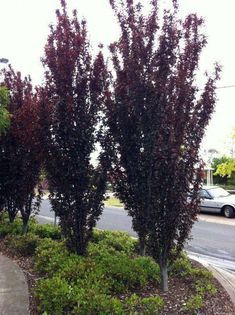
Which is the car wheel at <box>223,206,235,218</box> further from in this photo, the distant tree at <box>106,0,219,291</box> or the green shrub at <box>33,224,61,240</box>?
the distant tree at <box>106,0,219,291</box>

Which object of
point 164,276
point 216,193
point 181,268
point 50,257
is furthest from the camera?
point 216,193

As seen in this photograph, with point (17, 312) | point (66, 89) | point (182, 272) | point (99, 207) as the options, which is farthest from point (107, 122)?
point (17, 312)

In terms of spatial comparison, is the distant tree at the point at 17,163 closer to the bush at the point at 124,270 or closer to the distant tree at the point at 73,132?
the distant tree at the point at 73,132

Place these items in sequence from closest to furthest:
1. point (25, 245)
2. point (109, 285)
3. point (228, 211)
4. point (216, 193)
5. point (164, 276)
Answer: point (109, 285) → point (164, 276) → point (25, 245) → point (228, 211) → point (216, 193)

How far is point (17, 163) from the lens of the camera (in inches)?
362

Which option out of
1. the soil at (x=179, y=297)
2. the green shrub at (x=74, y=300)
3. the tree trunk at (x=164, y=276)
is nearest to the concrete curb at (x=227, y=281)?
the soil at (x=179, y=297)

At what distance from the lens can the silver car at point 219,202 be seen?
18578 millimetres

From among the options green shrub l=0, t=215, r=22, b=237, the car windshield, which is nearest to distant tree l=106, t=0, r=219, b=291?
green shrub l=0, t=215, r=22, b=237

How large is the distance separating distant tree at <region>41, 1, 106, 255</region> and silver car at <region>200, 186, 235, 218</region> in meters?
12.4

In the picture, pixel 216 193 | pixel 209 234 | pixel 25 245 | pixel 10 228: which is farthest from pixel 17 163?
pixel 216 193

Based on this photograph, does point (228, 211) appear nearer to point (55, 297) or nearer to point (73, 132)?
point (73, 132)

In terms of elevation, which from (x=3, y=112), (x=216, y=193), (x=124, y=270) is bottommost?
(x=124, y=270)

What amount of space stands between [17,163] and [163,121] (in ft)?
14.8

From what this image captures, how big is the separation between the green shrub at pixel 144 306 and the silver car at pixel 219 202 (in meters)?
13.8
